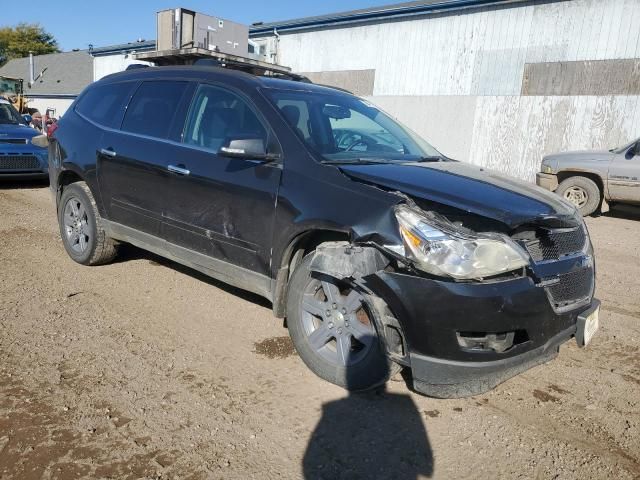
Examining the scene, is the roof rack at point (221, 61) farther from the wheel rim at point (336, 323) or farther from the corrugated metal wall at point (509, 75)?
the corrugated metal wall at point (509, 75)

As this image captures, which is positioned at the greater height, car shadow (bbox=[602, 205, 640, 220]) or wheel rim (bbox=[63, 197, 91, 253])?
wheel rim (bbox=[63, 197, 91, 253])

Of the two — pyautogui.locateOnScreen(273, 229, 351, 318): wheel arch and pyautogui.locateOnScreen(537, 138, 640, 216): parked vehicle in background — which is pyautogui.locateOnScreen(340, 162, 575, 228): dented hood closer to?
pyautogui.locateOnScreen(273, 229, 351, 318): wheel arch

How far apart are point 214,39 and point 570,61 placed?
28.4 feet

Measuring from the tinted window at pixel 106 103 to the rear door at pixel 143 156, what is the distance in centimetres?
13

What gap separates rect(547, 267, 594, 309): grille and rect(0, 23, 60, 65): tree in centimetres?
7307

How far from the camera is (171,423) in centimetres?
273

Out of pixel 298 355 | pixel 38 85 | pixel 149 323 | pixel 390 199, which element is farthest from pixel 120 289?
pixel 38 85

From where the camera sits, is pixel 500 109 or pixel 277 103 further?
pixel 500 109

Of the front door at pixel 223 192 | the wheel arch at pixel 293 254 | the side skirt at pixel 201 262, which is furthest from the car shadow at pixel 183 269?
the wheel arch at pixel 293 254

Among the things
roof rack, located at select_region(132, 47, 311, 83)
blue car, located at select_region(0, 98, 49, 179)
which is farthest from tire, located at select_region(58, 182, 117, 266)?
blue car, located at select_region(0, 98, 49, 179)

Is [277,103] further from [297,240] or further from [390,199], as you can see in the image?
[390,199]

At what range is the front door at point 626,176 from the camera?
9.50 metres

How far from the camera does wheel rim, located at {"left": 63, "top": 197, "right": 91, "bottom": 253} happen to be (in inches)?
204

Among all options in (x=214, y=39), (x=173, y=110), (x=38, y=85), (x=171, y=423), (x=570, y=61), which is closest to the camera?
(x=171, y=423)
